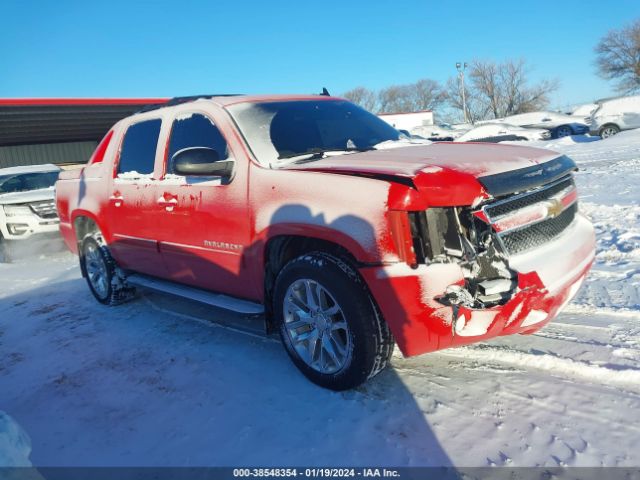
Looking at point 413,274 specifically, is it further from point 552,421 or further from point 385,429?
point 552,421

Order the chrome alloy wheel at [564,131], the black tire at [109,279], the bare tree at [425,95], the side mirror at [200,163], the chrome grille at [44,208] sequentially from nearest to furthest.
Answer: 1. the side mirror at [200,163]
2. the black tire at [109,279]
3. the chrome grille at [44,208]
4. the chrome alloy wheel at [564,131]
5. the bare tree at [425,95]

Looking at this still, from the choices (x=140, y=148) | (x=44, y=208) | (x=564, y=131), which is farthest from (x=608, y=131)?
(x=140, y=148)

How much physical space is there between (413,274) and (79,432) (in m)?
2.06

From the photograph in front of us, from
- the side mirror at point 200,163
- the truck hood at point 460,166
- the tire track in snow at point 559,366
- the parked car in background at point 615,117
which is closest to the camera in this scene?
the truck hood at point 460,166

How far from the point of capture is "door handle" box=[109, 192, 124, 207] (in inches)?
171

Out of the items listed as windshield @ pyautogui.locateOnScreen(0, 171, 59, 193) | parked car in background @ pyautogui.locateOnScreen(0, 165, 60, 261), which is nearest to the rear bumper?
parked car in background @ pyautogui.locateOnScreen(0, 165, 60, 261)

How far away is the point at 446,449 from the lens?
224cm

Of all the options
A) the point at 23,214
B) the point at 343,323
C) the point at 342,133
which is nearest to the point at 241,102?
the point at 342,133

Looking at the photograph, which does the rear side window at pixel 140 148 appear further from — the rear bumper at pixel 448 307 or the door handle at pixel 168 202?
the rear bumper at pixel 448 307

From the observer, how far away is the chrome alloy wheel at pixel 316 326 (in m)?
2.76

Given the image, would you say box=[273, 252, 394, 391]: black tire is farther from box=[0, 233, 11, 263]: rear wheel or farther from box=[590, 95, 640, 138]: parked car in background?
box=[590, 95, 640, 138]: parked car in background

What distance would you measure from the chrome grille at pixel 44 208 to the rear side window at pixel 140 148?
553 centimetres

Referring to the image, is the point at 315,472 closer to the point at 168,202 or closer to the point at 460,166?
the point at 460,166

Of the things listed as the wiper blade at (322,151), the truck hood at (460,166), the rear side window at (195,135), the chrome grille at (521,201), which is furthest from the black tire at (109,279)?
the chrome grille at (521,201)
